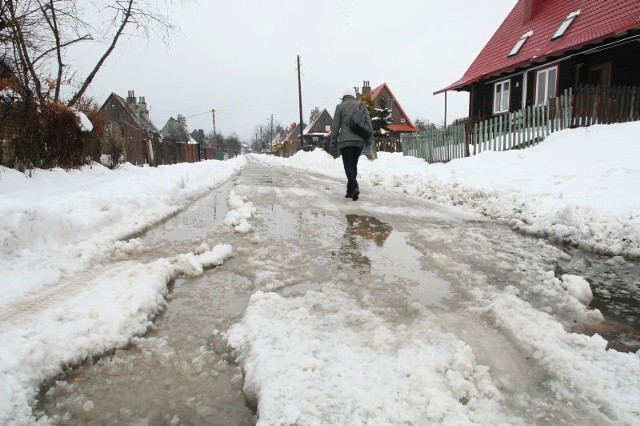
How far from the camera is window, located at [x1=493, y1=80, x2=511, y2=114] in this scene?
18.5 m

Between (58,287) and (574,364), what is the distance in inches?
123

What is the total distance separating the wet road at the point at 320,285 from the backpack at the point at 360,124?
1.71m

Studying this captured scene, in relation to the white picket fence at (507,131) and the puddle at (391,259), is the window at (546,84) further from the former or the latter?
the puddle at (391,259)

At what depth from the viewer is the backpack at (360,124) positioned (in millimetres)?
6500

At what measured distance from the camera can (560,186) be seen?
20.0 ft

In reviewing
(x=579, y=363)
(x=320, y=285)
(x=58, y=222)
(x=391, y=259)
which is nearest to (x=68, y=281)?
(x=58, y=222)

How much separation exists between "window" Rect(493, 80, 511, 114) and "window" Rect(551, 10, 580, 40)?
12.0ft

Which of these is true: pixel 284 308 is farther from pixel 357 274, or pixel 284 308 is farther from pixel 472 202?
pixel 472 202

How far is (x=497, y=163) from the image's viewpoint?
881cm

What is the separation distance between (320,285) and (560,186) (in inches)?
205

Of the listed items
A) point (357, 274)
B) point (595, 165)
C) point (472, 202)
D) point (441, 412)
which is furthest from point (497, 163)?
point (441, 412)

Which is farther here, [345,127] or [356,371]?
[345,127]

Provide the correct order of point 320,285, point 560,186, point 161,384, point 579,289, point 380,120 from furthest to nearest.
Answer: point 380,120
point 560,186
point 320,285
point 579,289
point 161,384

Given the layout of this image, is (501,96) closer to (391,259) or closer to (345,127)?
(345,127)
